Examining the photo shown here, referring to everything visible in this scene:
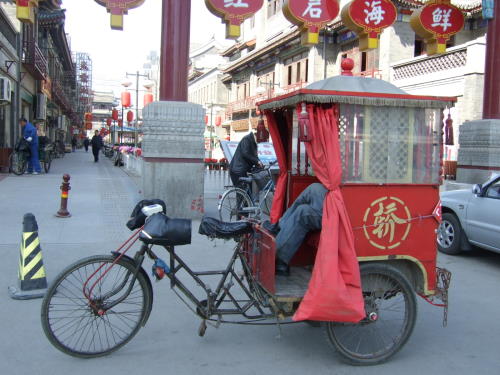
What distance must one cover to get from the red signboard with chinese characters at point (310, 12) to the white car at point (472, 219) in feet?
13.4

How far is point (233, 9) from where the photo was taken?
28.2ft

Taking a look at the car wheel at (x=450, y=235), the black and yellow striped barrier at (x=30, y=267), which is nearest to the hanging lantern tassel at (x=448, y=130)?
the car wheel at (x=450, y=235)

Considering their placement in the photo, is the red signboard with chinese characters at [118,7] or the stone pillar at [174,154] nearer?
the red signboard with chinese characters at [118,7]

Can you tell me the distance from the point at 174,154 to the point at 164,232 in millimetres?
5570

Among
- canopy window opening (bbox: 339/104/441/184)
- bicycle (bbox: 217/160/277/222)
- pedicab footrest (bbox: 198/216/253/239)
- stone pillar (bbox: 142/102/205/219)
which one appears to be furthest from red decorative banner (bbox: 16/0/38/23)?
canopy window opening (bbox: 339/104/441/184)

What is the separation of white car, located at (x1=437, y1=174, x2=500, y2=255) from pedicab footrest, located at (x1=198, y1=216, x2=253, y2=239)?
14.6ft

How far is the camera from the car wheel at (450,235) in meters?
7.53

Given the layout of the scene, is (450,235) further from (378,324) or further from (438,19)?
(438,19)

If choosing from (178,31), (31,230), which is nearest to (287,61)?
(178,31)

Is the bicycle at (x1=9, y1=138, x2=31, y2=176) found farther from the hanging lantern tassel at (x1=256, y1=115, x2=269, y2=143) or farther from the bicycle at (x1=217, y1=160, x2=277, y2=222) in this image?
the hanging lantern tassel at (x1=256, y1=115, x2=269, y2=143)

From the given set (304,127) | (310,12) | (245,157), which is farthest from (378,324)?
(310,12)

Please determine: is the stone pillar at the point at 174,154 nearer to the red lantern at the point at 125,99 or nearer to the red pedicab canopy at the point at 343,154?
the red pedicab canopy at the point at 343,154

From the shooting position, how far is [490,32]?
10.4m

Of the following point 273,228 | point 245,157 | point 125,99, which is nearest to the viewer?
point 273,228
